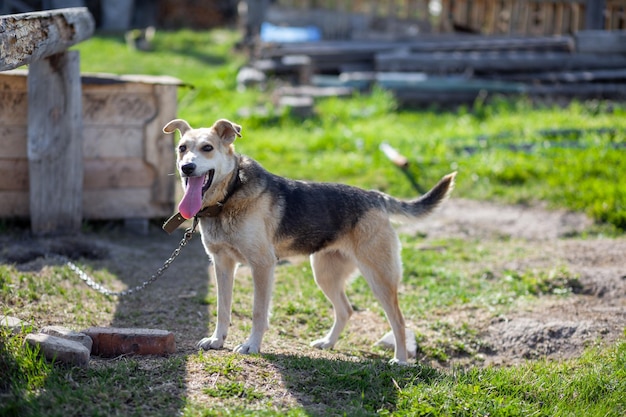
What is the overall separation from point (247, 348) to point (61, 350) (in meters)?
1.37

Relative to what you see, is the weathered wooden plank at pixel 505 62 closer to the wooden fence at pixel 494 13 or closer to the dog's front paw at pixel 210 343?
the wooden fence at pixel 494 13

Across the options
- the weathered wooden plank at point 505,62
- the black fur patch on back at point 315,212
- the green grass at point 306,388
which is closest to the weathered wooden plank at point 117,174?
the black fur patch on back at point 315,212

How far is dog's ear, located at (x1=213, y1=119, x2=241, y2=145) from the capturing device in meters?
5.57

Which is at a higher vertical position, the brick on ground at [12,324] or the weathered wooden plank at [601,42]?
the weathered wooden plank at [601,42]

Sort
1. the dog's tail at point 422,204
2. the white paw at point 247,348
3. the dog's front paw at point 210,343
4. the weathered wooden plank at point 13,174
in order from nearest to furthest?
the white paw at point 247,348
the dog's front paw at point 210,343
the dog's tail at point 422,204
the weathered wooden plank at point 13,174

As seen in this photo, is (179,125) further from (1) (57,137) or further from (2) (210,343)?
(1) (57,137)

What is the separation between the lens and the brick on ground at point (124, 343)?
17.0 ft

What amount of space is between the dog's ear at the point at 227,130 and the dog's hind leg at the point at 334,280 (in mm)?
1248

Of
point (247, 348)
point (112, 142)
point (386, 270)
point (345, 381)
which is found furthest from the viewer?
point (112, 142)

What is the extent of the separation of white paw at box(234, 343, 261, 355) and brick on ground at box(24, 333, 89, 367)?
1.15 meters

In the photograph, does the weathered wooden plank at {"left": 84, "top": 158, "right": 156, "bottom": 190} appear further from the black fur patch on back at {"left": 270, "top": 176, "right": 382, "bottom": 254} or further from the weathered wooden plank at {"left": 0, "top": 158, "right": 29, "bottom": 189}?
the black fur patch on back at {"left": 270, "top": 176, "right": 382, "bottom": 254}

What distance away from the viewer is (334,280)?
6324 mm

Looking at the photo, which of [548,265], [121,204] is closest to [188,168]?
[121,204]

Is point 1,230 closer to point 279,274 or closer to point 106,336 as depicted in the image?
point 279,274
